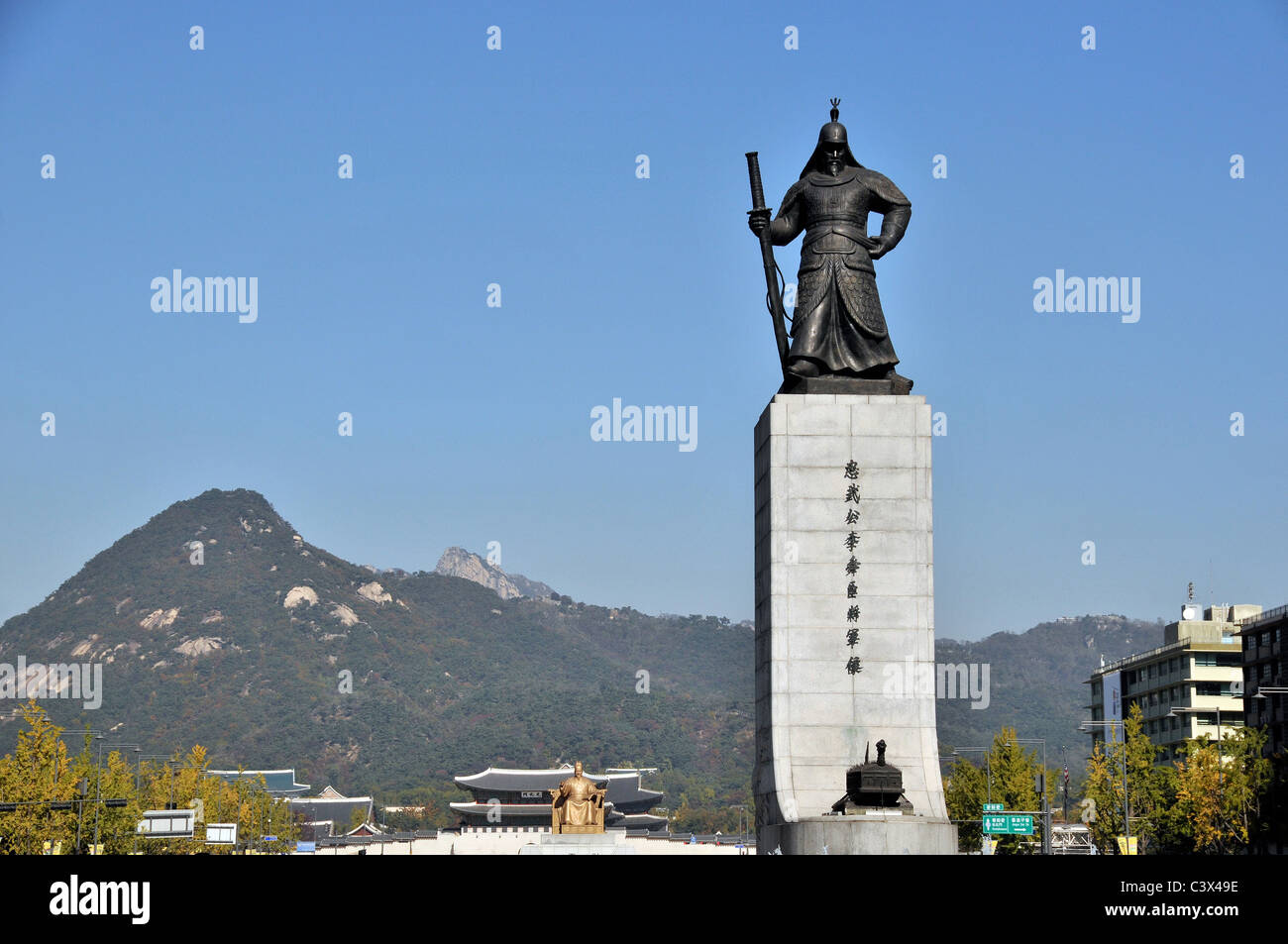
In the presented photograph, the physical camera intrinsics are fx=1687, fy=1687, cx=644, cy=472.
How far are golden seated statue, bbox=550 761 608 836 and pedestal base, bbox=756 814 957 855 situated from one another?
51.4 feet

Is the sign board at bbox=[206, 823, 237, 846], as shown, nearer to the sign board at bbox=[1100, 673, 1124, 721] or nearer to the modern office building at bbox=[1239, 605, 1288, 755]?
the modern office building at bbox=[1239, 605, 1288, 755]

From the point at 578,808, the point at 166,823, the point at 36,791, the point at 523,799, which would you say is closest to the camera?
the point at 578,808

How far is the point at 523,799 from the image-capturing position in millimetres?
138125

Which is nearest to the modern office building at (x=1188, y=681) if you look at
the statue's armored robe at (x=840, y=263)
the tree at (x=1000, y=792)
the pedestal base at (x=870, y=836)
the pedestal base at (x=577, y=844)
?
the tree at (x=1000, y=792)

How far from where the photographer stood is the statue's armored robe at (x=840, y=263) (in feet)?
94.1

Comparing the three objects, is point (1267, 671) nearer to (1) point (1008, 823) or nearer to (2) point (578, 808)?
(1) point (1008, 823)

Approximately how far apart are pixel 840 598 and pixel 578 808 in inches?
609

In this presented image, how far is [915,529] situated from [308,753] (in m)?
176

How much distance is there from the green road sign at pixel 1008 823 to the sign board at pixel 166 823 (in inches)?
964

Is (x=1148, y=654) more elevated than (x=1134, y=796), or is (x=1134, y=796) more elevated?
(x=1148, y=654)

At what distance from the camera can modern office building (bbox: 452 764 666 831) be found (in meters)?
137

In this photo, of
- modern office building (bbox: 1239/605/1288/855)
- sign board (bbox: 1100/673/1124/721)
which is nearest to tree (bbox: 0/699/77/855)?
modern office building (bbox: 1239/605/1288/855)

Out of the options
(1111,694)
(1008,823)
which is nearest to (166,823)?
(1008,823)
